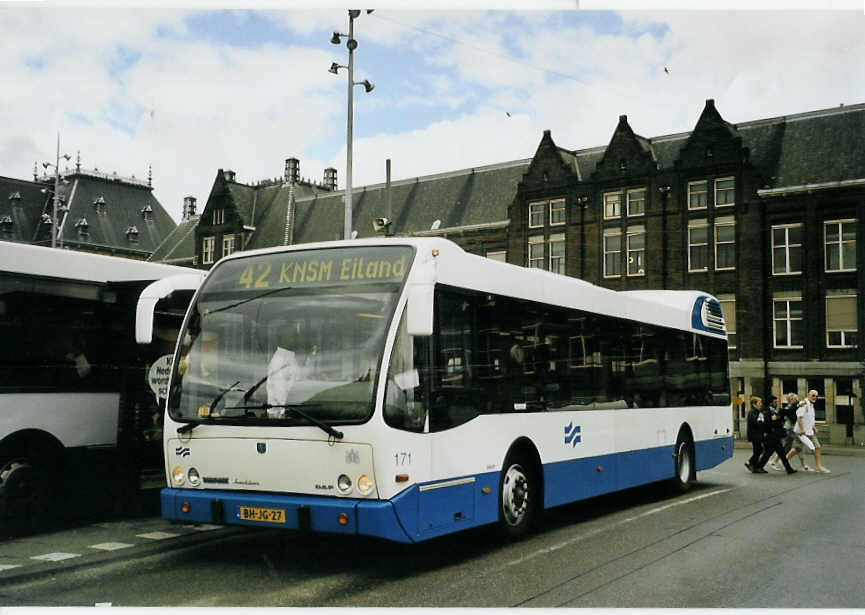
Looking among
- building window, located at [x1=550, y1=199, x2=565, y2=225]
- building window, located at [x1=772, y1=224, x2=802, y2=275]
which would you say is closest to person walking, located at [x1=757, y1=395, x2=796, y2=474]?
building window, located at [x1=772, y1=224, x2=802, y2=275]

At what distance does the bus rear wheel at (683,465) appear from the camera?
15.0 meters

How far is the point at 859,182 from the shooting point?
3675cm

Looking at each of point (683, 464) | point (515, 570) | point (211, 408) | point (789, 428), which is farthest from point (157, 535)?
point (789, 428)

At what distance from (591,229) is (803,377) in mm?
12963

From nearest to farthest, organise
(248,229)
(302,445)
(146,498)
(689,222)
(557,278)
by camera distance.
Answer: (302,445) < (557,278) < (146,498) < (689,222) < (248,229)

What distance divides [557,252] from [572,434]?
38905mm

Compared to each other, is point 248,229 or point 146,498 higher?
point 248,229

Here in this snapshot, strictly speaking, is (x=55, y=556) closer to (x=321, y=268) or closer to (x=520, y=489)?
(x=321, y=268)

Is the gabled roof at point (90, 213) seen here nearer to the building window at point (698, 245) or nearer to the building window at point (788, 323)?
the building window at point (698, 245)

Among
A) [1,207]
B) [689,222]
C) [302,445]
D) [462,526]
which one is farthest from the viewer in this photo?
[689,222]

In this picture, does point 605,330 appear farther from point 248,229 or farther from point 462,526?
point 248,229

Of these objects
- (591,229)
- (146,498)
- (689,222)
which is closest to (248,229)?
(591,229)

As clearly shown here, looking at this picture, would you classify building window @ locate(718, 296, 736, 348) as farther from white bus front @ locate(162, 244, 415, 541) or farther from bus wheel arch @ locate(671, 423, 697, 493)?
white bus front @ locate(162, 244, 415, 541)

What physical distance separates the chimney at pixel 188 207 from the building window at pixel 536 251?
35539 millimetres
